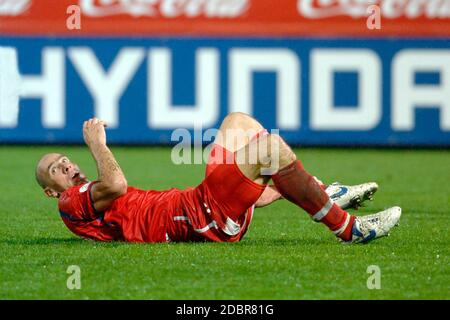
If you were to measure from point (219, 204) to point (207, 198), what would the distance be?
0.35 feet

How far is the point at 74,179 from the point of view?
25.9 feet

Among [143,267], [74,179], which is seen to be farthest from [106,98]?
[143,267]

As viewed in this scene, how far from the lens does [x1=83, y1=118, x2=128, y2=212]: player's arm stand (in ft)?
24.1

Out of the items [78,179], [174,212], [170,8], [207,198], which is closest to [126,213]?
[174,212]

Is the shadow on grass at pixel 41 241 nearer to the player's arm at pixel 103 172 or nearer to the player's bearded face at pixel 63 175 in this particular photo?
the player's bearded face at pixel 63 175

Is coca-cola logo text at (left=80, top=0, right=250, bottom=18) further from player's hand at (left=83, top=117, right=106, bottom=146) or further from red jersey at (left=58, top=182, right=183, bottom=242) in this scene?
player's hand at (left=83, top=117, right=106, bottom=146)

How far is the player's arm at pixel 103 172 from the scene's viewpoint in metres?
7.34

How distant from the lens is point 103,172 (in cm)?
732

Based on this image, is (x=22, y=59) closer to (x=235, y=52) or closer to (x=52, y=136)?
(x=52, y=136)

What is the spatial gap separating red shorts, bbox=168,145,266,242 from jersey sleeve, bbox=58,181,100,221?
0.60m

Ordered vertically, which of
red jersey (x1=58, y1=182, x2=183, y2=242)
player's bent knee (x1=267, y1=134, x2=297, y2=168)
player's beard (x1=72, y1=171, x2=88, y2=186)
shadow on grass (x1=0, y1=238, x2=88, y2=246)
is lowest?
shadow on grass (x1=0, y1=238, x2=88, y2=246)

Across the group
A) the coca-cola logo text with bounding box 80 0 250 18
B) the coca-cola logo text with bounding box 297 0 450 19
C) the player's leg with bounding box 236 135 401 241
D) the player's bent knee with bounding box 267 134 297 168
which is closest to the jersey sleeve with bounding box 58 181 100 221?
the player's leg with bounding box 236 135 401 241

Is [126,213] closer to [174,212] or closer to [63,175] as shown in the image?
[174,212]

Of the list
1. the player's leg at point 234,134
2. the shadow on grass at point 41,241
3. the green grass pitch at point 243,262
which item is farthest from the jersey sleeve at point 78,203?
the player's leg at point 234,134
